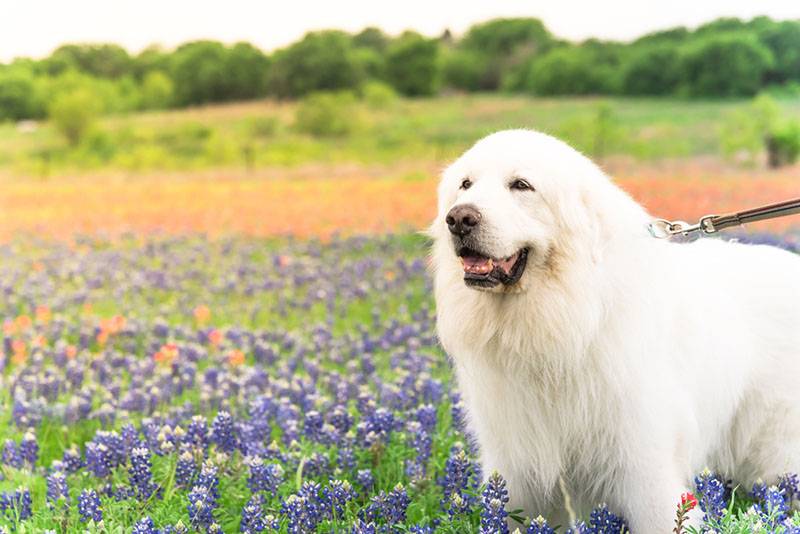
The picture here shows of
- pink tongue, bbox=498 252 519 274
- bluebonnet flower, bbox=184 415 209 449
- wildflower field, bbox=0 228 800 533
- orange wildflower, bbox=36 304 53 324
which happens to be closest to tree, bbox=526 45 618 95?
wildflower field, bbox=0 228 800 533

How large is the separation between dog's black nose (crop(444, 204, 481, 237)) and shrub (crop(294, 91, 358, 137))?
6.06 metres

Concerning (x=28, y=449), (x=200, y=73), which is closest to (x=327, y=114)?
(x=200, y=73)

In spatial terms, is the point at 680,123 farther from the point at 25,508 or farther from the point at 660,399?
the point at 25,508

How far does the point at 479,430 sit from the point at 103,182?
6.32 metres

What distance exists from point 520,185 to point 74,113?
6676mm

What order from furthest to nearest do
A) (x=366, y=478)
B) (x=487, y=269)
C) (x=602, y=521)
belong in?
(x=366, y=478), (x=602, y=521), (x=487, y=269)

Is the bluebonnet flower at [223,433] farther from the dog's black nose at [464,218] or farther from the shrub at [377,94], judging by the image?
the shrub at [377,94]

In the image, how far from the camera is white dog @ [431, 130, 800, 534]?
263cm

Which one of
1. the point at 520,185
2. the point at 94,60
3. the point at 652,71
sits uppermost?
the point at 94,60

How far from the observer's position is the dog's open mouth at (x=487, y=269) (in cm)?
257

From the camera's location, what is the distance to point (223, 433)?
3.42 meters

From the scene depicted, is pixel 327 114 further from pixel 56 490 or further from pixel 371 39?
pixel 56 490

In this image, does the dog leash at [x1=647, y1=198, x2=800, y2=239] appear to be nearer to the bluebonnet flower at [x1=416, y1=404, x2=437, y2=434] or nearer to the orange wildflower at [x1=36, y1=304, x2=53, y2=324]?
the bluebonnet flower at [x1=416, y1=404, x2=437, y2=434]

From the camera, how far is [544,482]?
283 centimetres
